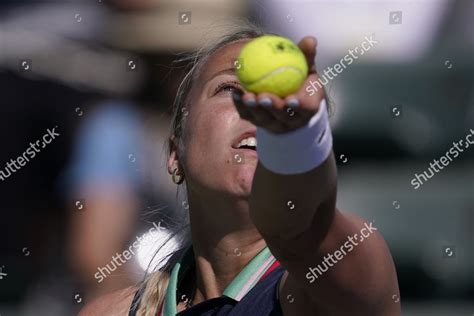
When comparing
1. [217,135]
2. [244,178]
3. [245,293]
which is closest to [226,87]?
[217,135]

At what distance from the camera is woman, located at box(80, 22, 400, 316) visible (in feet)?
4.65

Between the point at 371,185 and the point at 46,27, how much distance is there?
5.17ft

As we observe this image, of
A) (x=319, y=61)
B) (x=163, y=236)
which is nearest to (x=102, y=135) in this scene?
(x=163, y=236)

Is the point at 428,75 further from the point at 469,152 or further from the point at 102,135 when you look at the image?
the point at 102,135

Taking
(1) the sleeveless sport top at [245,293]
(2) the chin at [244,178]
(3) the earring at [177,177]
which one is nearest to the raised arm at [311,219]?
(1) the sleeveless sport top at [245,293]

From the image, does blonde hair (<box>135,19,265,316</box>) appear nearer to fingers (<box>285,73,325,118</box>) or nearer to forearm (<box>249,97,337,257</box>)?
forearm (<box>249,97,337,257</box>)

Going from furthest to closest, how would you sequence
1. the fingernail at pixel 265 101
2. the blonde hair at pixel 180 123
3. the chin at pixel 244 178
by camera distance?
the blonde hair at pixel 180 123, the chin at pixel 244 178, the fingernail at pixel 265 101

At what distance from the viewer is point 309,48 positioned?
4.50 feet

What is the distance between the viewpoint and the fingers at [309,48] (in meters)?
1.37

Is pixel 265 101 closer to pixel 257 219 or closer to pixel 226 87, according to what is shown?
pixel 257 219

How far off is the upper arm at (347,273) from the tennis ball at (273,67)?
0.89 feet

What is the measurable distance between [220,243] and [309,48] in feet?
3.26

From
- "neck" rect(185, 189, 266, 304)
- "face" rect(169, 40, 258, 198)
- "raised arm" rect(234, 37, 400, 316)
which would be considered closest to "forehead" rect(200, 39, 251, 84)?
"face" rect(169, 40, 258, 198)

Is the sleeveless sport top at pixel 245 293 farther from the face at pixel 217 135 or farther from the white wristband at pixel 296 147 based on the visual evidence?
the white wristband at pixel 296 147
